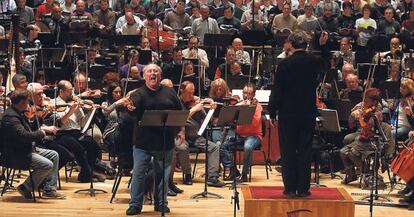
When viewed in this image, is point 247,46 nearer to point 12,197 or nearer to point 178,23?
point 178,23

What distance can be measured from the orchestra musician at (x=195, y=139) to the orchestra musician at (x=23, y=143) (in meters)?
1.94

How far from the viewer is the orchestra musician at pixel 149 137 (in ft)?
30.9

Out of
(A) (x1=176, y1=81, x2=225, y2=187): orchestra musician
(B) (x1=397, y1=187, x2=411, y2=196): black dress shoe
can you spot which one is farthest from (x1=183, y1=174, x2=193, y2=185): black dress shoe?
(B) (x1=397, y1=187, x2=411, y2=196): black dress shoe

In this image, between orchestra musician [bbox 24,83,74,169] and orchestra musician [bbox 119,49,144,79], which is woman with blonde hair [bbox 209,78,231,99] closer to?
orchestra musician [bbox 24,83,74,169]

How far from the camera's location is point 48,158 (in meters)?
10.5

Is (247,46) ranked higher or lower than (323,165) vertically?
higher

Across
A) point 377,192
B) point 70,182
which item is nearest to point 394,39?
point 377,192

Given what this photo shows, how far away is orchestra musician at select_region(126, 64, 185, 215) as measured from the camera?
9.43 meters

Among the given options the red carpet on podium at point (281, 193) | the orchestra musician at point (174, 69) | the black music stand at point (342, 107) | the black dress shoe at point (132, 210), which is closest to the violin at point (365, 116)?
the black music stand at point (342, 107)

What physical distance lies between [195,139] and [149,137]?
2.46 m

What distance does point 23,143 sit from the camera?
10.1 meters

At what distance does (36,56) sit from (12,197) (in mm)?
5108

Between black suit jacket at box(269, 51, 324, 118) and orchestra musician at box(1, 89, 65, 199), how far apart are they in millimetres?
3028

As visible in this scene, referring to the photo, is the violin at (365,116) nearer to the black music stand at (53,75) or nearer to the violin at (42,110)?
the violin at (42,110)
